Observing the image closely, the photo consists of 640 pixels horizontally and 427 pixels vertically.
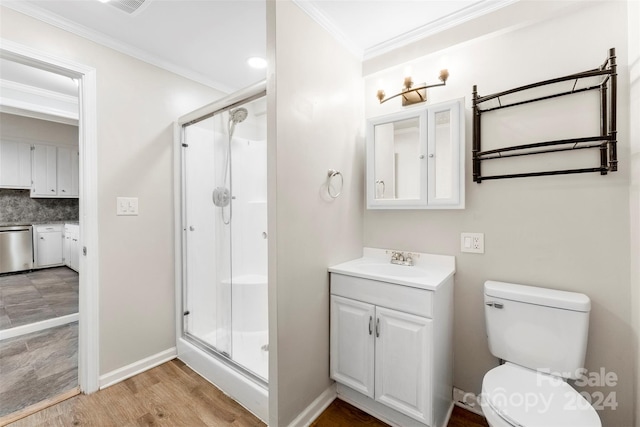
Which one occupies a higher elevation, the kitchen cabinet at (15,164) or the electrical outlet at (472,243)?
the kitchen cabinet at (15,164)

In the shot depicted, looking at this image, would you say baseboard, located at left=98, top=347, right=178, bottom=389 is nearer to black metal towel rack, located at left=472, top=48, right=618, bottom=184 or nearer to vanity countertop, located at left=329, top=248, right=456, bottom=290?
vanity countertop, located at left=329, top=248, right=456, bottom=290

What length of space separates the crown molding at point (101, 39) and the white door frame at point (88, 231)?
223mm

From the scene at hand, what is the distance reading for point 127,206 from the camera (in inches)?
78.8

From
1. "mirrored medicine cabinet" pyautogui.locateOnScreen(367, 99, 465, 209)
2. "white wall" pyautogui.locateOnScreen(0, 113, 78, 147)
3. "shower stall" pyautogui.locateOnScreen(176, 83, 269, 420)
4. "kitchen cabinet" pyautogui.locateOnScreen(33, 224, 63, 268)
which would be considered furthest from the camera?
"kitchen cabinet" pyautogui.locateOnScreen(33, 224, 63, 268)

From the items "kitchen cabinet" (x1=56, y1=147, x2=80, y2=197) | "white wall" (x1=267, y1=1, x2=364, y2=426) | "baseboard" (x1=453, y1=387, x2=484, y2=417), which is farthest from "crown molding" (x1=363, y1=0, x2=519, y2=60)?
"kitchen cabinet" (x1=56, y1=147, x2=80, y2=197)

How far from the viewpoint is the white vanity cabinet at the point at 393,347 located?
1396 mm

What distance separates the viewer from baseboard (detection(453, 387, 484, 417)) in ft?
5.44

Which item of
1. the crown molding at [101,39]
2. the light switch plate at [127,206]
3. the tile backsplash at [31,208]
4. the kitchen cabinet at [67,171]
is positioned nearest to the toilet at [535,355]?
the light switch plate at [127,206]

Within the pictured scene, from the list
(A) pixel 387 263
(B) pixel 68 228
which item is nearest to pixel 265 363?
(A) pixel 387 263

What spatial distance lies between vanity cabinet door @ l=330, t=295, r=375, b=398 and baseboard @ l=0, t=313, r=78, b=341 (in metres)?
3.02

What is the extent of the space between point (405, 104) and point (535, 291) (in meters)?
1.34

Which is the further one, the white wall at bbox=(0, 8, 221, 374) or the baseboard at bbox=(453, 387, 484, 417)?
the white wall at bbox=(0, 8, 221, 374)

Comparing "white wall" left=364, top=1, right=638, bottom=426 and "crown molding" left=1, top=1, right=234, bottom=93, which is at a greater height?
"crown molding" left=1, top=1, right=234, bottom=93

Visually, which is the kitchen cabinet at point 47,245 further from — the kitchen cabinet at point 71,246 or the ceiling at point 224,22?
the ceiling at point 224,22
